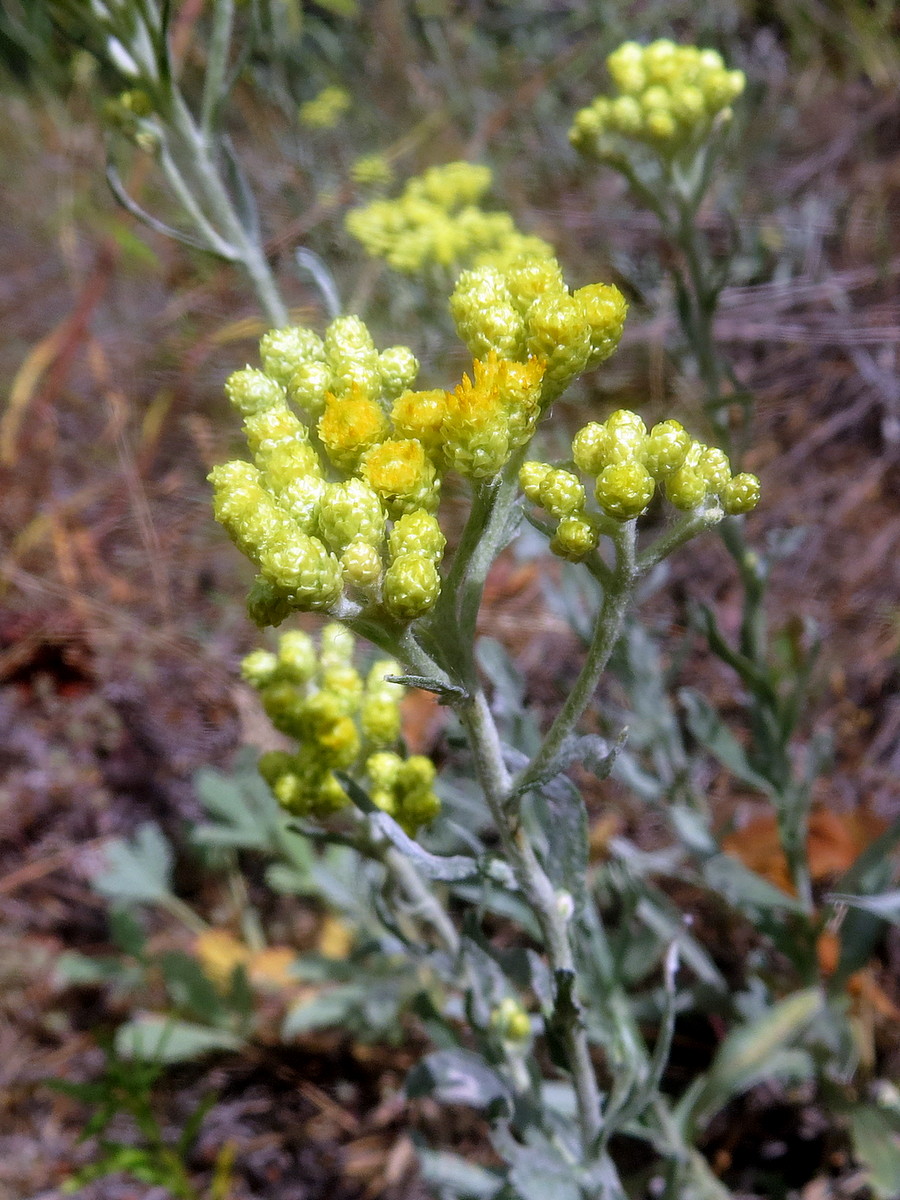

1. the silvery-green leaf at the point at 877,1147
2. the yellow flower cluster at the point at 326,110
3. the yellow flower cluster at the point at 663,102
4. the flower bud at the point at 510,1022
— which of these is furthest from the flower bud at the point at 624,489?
the yellow flower cluster at the point at 326,110

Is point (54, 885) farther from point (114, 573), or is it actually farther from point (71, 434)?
point (71, 434)

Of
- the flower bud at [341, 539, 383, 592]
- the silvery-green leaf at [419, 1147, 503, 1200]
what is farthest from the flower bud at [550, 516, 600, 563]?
the silvery-green leaf at [419, 1147, 503, 1200]

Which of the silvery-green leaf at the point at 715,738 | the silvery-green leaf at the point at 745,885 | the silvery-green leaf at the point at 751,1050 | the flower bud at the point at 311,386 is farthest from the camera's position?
the silvery-green leaf at the point at 715,738

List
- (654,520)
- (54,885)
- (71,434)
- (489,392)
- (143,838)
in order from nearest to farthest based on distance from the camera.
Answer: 1. (489,392)
2. (143,838)
3. (54,885)
4. (654,520)
5. (71,434)

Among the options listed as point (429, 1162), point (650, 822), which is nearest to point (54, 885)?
point (429, 1162)

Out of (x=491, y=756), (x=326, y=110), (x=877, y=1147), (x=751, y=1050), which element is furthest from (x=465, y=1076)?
(x=326, y=110)

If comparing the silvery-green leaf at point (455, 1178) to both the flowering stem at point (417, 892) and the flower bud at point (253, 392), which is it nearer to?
the flowering stem at point (417, 892)
